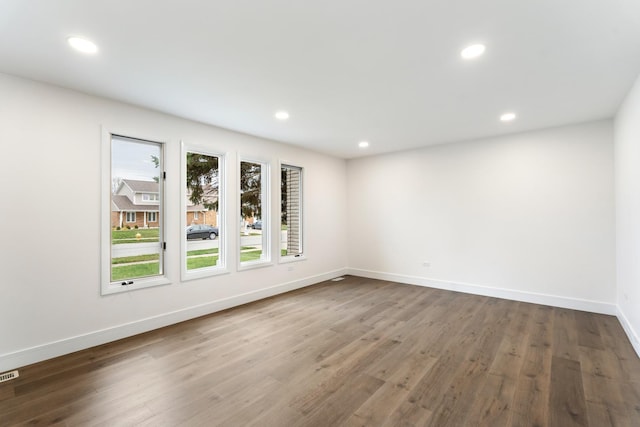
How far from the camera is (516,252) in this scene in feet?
15.6

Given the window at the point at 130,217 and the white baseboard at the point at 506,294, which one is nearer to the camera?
the window at the point at 130,217

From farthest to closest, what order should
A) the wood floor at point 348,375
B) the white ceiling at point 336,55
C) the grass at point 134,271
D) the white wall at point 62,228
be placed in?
the grass at point 134,271
the white wall at point 62,228
the wood floor at point 348,375
the white ceiling at point 336,55

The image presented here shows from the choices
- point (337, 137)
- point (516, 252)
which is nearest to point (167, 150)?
point (337, 137)

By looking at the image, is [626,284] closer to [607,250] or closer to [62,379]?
[607,250]

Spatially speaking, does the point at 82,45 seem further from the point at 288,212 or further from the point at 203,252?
the point at 288,212

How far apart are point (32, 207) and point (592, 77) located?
18.0 ft

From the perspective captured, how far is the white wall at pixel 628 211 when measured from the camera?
2.90 m

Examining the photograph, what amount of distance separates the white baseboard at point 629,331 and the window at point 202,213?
188 inches

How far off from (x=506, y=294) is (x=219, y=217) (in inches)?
186

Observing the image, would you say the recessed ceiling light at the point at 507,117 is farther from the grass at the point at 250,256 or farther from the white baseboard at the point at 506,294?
the grass at the point at 250,256

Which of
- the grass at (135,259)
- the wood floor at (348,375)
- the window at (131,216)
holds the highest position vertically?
the window at (131,216)

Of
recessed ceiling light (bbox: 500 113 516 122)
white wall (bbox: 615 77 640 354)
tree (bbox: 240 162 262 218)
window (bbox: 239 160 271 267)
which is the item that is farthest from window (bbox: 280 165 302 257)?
white wall (bbox: 615 77 640 354)

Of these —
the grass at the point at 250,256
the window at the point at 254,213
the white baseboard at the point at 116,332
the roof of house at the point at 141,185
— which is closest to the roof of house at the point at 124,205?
the roof of house at the point at 141,185

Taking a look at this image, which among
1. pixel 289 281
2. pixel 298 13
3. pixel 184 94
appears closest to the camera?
pixel 298 13
